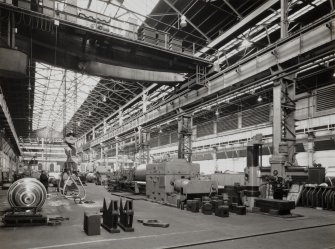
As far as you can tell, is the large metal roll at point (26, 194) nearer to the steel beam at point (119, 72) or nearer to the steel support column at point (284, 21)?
the steel beam at point (119, 72)

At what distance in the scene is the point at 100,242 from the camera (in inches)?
193

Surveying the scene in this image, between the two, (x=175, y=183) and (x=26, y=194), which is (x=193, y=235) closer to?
(x=26, y=194)

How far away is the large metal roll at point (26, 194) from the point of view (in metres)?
6.42

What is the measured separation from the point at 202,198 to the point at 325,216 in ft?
11.7

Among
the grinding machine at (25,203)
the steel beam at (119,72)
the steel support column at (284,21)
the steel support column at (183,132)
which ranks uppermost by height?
the steel support column at (284,21)

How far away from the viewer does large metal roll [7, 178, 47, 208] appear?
21.1ft

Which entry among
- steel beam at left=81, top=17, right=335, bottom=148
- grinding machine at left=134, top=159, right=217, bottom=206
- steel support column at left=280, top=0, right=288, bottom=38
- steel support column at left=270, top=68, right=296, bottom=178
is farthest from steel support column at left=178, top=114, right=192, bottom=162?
steel support column at left=280, top=0, right=288, bottom=38

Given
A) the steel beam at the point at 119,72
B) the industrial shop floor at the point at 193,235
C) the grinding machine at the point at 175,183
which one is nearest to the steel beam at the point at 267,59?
the steel beam at the point at 119,72

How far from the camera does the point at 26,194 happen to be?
652 cm

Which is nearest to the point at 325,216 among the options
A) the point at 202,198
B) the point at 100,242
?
the point at 202,198

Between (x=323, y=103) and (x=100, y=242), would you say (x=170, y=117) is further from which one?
(x=100, y=242)

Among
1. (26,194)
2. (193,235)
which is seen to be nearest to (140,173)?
(26,194)

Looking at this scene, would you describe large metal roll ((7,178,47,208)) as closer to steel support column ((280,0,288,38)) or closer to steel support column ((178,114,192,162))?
steel support column ((178,114,192,162))

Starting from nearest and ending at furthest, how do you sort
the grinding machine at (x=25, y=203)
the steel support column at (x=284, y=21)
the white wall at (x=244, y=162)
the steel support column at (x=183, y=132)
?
the grinding machine at (x=25, y=203) < the steel support column at (x=284, y=21) < the steel support column at (x=183, y=132) < the white wall at (x=244, y=162)
